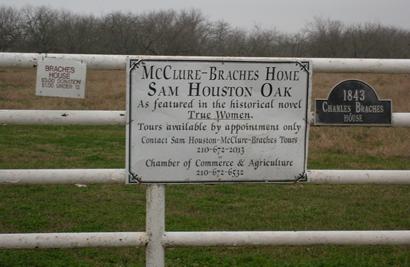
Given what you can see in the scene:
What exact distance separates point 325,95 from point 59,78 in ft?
52.1

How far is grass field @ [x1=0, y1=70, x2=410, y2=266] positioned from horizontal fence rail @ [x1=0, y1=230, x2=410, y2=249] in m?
1.11

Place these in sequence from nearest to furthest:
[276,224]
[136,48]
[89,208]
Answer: [276,224] < [89,208] < [136,48]

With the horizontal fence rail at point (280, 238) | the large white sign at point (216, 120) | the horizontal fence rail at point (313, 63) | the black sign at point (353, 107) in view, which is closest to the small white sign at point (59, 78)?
the horizontal fence rail at point (313, 63)

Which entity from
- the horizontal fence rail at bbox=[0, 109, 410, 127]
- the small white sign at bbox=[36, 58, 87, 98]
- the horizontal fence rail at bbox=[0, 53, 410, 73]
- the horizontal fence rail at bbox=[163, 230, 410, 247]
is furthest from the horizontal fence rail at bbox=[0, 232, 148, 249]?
the horizontal fence rail at bbox=[0, 53, 410, 73]

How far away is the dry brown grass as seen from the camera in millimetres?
10961

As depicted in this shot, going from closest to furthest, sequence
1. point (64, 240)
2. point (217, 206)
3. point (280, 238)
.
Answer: point (64, 240) → point (280, 238) → point (217, 206)

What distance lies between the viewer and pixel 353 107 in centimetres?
306

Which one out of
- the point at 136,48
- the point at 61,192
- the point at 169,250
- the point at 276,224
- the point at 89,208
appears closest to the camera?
the point at 169,250

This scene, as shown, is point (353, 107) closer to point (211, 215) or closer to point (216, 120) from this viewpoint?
point (216, 120)

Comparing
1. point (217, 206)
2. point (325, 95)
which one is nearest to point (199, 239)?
point (217, 206)

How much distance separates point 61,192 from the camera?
6750mm

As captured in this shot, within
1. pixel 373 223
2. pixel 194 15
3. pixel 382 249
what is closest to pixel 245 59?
pixel 382 249

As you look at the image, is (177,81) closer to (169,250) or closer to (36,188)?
(169,250)

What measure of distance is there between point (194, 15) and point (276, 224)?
Answer: 7983cm
